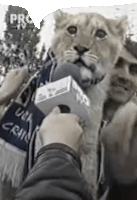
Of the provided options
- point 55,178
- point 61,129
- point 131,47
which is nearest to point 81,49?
point 131,47

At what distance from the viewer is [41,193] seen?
52 cm

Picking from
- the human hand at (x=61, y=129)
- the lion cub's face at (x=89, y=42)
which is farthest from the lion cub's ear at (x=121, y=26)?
the human hand at (x=61, y=129)

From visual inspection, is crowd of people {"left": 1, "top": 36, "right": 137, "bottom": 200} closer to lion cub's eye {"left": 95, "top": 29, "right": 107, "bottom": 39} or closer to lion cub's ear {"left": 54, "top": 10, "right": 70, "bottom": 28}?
lion cub's eye {"left": 95, "top": 29, "right": 107, "bottom": 39}

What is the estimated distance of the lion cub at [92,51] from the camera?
2.40 ft

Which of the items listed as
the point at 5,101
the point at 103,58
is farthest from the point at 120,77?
the point at 5,101

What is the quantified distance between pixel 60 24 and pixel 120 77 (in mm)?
258

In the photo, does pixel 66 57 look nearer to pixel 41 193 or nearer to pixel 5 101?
pixel 5 101

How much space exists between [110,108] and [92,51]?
6.4 inches

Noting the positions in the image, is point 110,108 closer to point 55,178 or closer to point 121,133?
point 121,133

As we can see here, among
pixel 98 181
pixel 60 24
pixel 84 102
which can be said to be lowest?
pixel 98 181

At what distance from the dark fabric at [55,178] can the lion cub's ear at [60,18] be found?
0.41 meters

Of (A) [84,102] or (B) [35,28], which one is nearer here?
(A) [84,102]

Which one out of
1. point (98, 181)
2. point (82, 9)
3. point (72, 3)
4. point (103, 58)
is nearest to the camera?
point (98, 181)

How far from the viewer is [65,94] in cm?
70
